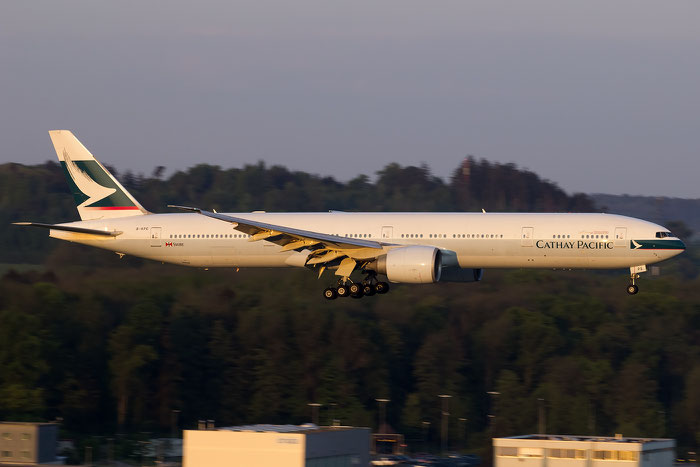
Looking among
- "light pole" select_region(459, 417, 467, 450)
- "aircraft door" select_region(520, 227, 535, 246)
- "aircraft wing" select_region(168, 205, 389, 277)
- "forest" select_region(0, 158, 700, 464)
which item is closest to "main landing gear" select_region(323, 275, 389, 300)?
"aircraft wing" select_region(168, 205, 389, 277)

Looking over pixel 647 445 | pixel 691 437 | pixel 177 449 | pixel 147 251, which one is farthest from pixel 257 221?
pixel 691 437

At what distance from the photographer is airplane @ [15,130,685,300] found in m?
47.7

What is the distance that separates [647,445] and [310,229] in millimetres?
19571

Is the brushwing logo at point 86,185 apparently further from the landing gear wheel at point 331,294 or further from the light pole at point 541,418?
the light pole at point 541,418

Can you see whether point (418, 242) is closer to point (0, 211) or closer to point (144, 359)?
point (144, 359)

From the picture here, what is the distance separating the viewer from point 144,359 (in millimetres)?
90188

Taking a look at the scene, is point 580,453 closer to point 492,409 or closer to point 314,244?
Answer: point 314,244

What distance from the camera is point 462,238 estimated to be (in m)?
48.7

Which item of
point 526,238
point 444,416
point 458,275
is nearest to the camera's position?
point 526,238

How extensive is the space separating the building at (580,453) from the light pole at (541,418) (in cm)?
3090

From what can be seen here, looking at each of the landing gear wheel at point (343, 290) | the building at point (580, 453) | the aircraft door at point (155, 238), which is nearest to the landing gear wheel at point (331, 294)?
the landing gear wheel at point (343, 290)

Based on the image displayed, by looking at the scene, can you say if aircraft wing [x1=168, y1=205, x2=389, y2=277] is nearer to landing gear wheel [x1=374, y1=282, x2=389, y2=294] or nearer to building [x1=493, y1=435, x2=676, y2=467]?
landing gear wheel [x1=374, y1=282, x2=389, y2=294]

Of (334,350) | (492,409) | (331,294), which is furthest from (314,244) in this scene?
(492,409)

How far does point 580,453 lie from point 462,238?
13161 millimetres
